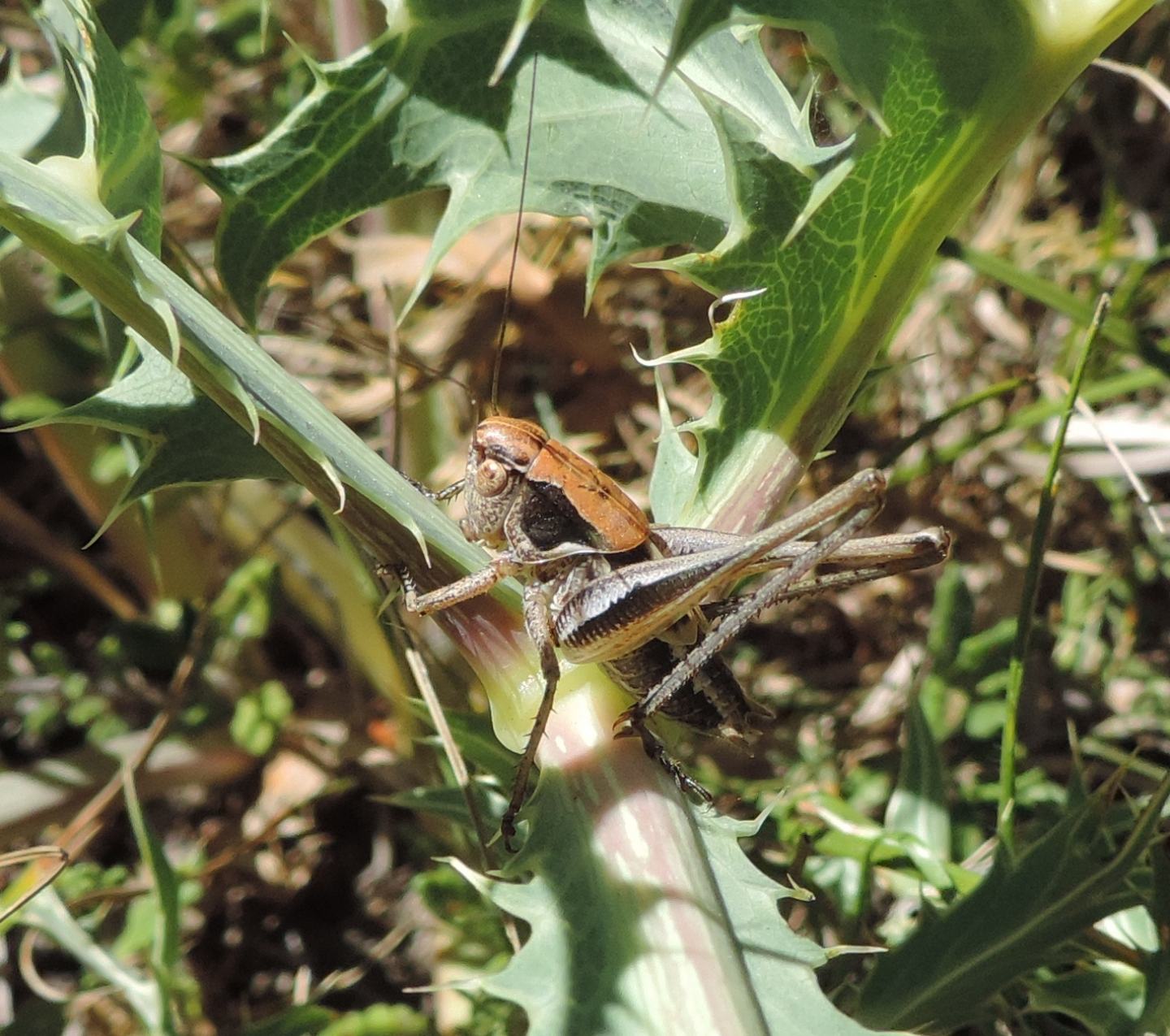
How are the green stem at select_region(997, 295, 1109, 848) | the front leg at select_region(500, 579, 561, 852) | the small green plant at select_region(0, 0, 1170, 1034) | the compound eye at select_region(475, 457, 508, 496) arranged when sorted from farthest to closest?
the compound eye at select_region(475, 457, 508, 496), the green stem at select_region(997, 295, 1109, 848), the front leg at select_region(500, 579, 561, 852), the small green plant at select_region(0, 0, 1170, 1034)

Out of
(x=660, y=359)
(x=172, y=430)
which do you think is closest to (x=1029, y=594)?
(x=660, y=359)

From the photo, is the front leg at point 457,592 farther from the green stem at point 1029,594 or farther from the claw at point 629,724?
the green stem at point 1029,594

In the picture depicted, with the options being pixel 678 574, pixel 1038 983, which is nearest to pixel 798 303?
pixel 678 574

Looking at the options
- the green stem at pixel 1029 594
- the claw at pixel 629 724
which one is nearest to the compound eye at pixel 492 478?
the claw at pixel 629 724

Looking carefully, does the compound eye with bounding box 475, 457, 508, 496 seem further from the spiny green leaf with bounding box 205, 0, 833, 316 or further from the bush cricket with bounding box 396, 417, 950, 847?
the spiny green leaf with bounding box 205, 0, 833, 316

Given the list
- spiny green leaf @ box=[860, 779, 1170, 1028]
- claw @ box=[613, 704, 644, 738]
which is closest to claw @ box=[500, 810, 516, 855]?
claw @ box=[613, 704, 644, 738]

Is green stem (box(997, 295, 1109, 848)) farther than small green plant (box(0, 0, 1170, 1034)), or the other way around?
green stem (box(997, 295, 1109, 848))

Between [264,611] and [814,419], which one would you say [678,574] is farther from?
[264,611]
